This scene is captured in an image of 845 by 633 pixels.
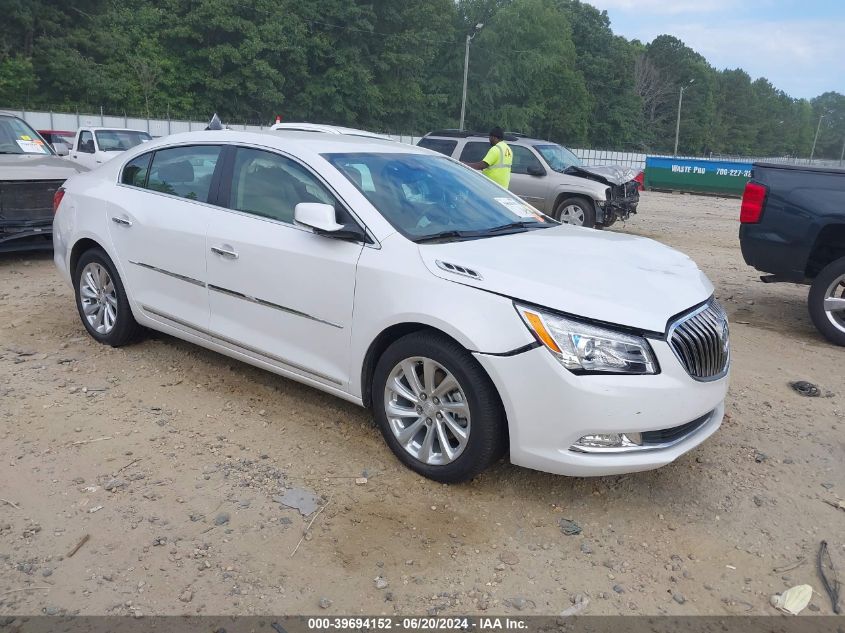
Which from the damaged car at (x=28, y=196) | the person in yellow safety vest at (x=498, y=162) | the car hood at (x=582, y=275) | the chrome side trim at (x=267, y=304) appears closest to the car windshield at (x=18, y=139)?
the damaged car at (x=28, y=196)

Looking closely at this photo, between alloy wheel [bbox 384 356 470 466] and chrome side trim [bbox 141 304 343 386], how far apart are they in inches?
16.2

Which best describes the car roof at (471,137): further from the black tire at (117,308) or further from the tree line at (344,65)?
the tree line at (344,65)

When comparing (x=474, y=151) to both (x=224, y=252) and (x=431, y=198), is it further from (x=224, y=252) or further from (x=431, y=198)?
(x=224, y=252)

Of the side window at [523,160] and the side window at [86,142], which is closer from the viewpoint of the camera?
the side window at [523,160]

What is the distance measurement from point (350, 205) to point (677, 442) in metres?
2.07

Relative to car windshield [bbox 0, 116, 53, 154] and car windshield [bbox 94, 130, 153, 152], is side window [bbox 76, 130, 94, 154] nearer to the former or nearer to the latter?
car windshield [bbox 94, 130, 153, 152]

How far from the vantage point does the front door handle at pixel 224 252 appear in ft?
14.0

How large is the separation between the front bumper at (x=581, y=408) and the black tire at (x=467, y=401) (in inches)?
3.0

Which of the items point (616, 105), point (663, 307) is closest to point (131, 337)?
point (663, 307)

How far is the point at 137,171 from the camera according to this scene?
5184 millimetres

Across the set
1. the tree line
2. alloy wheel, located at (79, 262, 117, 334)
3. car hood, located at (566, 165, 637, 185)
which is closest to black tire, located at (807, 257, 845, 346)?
alloy wheel, located at (79, 262, 117, 334)

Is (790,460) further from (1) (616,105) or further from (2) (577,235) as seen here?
(1) (616,105)

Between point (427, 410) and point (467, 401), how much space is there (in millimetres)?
282

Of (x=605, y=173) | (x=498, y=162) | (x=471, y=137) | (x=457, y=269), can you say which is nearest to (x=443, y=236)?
(x=457, y=269)
